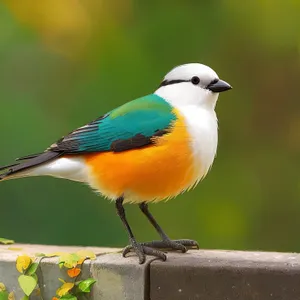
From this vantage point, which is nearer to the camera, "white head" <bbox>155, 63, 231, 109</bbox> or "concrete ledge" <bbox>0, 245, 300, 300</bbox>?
"concrete ledge" <bbox>0, 245, 300, 300</bbox>

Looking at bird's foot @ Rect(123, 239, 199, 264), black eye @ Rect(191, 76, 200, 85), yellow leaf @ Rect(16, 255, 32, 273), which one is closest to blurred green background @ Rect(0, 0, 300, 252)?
bird's foot @ Rect(123, 239, 199, 264)

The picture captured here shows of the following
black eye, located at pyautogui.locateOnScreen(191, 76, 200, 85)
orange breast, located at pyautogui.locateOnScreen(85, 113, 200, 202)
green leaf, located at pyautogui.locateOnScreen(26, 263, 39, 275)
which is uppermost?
black eye, located at pyautogui.locateOnScreen(191, 76, 200, 85)

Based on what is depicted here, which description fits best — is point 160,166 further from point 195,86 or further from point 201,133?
point 195,86

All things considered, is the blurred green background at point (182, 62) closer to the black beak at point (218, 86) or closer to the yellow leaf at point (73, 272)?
the black beak at point (218, 86)

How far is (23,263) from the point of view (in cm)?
253

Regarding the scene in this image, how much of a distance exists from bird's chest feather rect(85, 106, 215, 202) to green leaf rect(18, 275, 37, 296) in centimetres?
39

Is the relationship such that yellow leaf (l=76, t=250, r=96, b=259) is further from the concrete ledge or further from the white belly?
the white belly

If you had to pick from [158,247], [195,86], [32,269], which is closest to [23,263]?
[32,269]

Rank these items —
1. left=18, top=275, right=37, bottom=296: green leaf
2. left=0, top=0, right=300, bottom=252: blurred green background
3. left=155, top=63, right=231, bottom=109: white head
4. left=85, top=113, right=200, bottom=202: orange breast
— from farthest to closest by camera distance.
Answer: left=0, top=0, right=300, bottom=252: blurred green background → left=155, top=63, right=231, bottom=109: white head → left=85, top=113, right=200, bottom=202: orange breast → left=18, top=275, right=37, bottom=296: green leaf

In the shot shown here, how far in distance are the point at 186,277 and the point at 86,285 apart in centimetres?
32

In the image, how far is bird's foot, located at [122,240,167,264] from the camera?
251 cm

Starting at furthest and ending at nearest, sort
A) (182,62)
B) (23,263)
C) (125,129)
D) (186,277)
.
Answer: (182,62) < (125,129) < (23,263) < (186,277)

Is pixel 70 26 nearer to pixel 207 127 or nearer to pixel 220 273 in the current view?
pixel 207 127

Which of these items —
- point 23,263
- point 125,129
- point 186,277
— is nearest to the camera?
point 186,277
